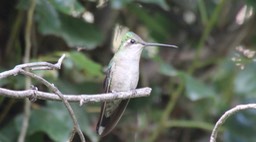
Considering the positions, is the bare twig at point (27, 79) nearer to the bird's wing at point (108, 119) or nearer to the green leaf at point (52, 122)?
the green leaf at point (52, 122)

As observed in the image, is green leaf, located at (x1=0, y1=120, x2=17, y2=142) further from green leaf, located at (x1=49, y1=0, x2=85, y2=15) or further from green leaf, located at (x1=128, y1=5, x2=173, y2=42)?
green leaf, located at (x1=128, y1=5, x2=173, y2=42)

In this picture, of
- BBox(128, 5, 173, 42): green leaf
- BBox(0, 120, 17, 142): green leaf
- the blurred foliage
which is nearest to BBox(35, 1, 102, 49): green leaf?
the blurred foliage

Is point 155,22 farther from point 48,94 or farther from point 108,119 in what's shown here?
point 48,94

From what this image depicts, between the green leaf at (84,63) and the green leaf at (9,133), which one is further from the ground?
the green leaf at (84,63)

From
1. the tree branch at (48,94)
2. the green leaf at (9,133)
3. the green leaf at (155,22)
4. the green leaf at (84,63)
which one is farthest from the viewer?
the green leaf at (155,22)

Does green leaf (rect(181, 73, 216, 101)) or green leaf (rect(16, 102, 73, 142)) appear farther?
green leaf (rect(181, 73, 216, 101))

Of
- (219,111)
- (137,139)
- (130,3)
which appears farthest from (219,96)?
(130,3)

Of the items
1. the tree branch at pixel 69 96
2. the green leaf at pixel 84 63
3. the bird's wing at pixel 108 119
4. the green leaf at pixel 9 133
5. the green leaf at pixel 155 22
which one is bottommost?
the green leaf at pixel 9 133

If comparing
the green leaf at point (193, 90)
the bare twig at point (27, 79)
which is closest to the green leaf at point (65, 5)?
the bare twig at point (27, 79)
